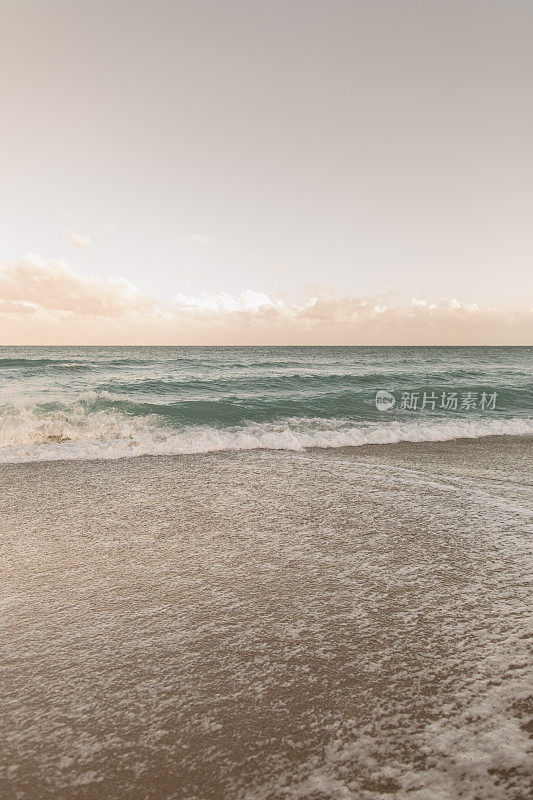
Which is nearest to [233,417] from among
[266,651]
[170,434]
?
[170,434]

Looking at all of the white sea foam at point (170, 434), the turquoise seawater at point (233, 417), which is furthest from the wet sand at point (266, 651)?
the turquoise seawater at point (233, 417)

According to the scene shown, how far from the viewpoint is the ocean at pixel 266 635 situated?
1.71 metres

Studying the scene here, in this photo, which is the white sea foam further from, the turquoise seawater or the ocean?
the ocean

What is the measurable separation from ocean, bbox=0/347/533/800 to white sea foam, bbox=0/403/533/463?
5.86 ft

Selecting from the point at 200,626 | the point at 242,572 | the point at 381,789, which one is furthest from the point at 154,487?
the point at 381,789

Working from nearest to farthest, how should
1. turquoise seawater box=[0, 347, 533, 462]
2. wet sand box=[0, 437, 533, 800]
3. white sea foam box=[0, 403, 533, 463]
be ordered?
wet sand box=[0, 437, 533, 800], white sea foam box=[0, 403, 533, 463], turquoise seawater box=[0, 347, 533, 462]

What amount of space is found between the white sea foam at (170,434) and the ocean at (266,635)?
179cm

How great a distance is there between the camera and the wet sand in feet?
5.59

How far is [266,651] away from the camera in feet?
7.84

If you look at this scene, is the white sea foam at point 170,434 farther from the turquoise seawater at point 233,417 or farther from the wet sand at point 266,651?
the wet sand at point 266,651

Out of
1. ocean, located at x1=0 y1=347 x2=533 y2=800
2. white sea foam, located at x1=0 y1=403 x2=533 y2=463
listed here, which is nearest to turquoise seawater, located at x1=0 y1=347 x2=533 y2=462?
white sea foam, located at x1=0 y1=403 x2=533 y2=463

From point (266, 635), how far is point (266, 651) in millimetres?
135

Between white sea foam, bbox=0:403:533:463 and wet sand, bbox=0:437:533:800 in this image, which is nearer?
wet sand, bbox=0:437:533:800

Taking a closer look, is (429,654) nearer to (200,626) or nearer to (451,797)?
(451,797)
